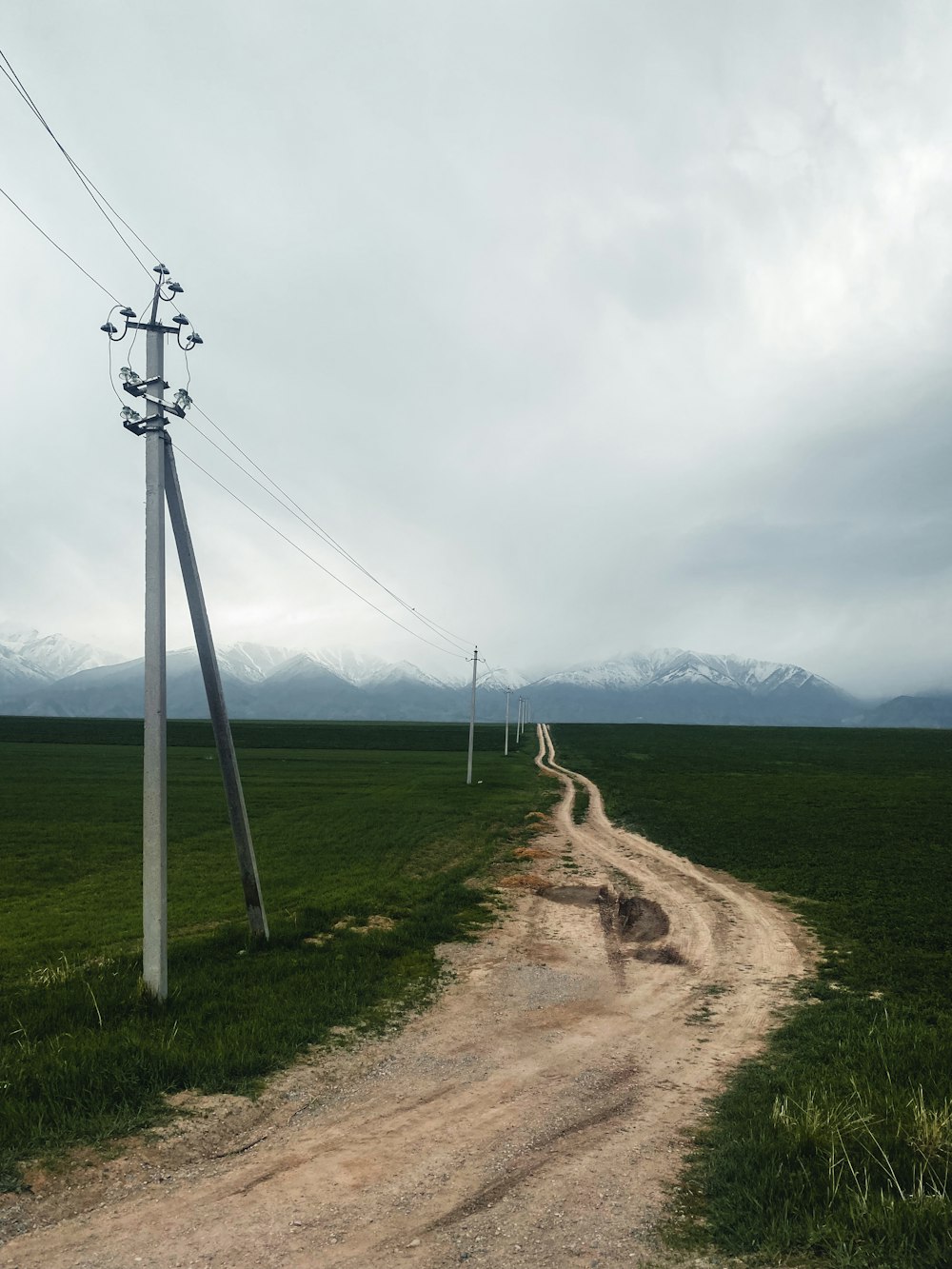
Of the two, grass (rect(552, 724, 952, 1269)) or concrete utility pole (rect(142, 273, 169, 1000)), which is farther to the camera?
concrete utility pole (rect(142, 273, 169, 1000))

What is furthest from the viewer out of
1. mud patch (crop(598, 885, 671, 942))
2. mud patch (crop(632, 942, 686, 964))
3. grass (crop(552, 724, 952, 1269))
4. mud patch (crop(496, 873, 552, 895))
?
mud patch (crop(496, 873, 552, 895))

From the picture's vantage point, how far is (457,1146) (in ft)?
27.0

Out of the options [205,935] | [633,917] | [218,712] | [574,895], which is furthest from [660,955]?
[218,712]

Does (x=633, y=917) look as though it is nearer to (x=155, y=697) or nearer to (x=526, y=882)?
(x=526, y=882)

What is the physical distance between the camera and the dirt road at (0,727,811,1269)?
6.52m

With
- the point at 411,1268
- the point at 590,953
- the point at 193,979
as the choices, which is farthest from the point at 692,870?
the point at 411,1268

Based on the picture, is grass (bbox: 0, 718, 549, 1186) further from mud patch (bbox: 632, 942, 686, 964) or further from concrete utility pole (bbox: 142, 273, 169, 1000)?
mud patch (bbox: 632, 942, 686, 964)

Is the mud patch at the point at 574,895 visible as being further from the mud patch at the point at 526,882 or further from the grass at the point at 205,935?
the grass at the point at 205,935

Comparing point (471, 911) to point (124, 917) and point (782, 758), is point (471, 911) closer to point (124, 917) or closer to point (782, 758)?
point (124, 917)

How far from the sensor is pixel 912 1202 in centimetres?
658

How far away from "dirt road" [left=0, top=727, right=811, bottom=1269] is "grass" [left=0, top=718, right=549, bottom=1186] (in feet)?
3.24

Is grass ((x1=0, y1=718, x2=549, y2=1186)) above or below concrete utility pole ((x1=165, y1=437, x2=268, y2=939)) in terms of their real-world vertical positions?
below

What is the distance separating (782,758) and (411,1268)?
9999cm

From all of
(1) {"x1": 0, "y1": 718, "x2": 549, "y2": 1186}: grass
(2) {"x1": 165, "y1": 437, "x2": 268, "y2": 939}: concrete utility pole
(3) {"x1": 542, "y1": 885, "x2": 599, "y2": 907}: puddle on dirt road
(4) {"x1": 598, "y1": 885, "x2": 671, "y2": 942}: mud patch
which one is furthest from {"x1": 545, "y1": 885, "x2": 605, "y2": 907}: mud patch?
(2) {"x1": 165, "y1": 437, "x2": 268, "y2": 939}: concrete utility pole
